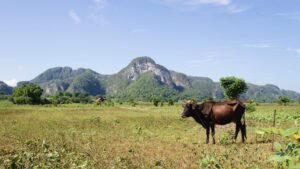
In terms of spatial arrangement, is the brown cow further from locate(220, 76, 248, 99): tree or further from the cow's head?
locate(220, 76, 248, 99): tree

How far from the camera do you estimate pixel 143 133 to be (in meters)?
24.6

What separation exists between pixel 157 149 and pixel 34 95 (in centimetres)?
11668

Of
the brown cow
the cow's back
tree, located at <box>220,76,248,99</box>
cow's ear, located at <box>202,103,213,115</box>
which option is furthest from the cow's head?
tree, located at <box>220,76,248,99</box>

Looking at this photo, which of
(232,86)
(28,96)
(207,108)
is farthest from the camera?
(28,96)

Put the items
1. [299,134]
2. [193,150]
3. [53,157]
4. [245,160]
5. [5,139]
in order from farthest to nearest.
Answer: [5,139] → [193,150] → [245,160] → [53,157] → [299,134]

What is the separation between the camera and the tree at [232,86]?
92062mm

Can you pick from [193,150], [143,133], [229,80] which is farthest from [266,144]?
[229,80]

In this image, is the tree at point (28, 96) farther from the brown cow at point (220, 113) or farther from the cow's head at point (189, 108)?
the brown cow at point (220, 113)

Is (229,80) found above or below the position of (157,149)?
above

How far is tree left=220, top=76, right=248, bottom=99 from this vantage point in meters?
92.1

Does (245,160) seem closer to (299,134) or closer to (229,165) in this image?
(229,165)

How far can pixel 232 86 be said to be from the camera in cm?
9181

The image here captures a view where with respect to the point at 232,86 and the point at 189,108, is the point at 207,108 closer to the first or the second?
the point at 189,108

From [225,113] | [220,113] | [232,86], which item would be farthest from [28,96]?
[225,113]
